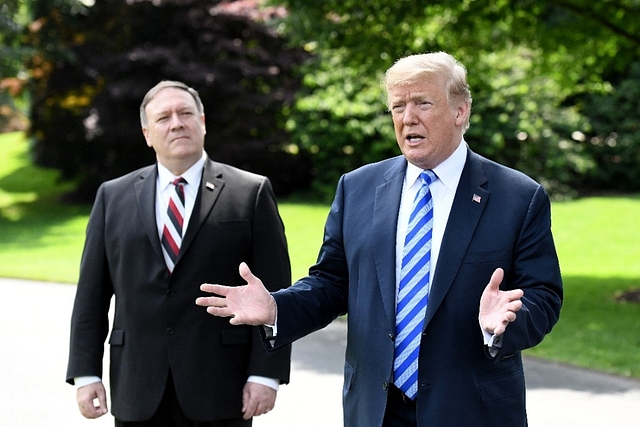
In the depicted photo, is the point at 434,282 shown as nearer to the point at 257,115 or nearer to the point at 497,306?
the point at 497,306

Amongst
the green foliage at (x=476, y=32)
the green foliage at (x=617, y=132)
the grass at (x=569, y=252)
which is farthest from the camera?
the green foliage at (x=617, y=132)

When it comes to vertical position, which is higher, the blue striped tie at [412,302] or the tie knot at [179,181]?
the tie knot at [179,181]

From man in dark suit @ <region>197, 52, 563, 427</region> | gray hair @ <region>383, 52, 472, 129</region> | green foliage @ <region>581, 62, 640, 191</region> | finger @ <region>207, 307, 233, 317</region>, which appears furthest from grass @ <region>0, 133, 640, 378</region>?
finger @ <region>207, 307, 233, 317</region>

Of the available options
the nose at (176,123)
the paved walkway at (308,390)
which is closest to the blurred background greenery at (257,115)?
the paved walkway at (308,390)

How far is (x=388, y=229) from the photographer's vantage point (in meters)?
3.36

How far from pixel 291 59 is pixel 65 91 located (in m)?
6.40

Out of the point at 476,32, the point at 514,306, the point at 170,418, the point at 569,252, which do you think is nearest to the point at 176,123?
the point at 170,418

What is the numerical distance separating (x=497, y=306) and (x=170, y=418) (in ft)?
6.56

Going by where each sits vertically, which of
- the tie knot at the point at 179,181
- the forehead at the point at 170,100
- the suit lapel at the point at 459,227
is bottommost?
the suit lapel at the point at 459,227

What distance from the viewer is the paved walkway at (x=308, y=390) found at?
7039 millimetres

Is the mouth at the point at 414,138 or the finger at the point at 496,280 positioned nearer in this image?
the finger at the point at 496,280

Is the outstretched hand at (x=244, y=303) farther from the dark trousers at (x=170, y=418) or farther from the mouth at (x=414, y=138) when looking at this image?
the dark trousers at (x=170, y=418)

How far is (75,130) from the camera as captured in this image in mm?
26688

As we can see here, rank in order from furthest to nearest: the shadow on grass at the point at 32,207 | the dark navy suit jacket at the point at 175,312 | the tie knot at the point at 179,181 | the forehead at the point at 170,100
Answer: the shadow on grass at the point at 32,207
the tie knot at the point at 179,181
the forehead at the point at 170,100
the dark navy suit jacket at the point at 175,312
